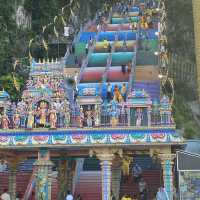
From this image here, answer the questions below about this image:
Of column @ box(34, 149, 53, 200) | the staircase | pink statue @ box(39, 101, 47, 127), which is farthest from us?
the staircase

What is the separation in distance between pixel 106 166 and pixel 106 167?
4 cm

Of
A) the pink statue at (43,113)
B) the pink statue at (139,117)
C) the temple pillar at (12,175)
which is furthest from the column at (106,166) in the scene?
the temple pillar at (12,175)

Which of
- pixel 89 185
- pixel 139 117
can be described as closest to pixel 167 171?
pixel 139 117

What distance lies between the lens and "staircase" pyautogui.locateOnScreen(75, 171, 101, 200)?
24152 mm

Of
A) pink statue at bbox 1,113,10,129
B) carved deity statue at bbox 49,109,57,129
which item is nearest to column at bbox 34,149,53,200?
carved deity statue at bbox 49,109,57,129

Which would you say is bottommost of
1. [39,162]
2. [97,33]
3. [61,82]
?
[39,162]

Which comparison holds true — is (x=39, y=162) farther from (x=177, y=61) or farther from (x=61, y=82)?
(x=177, y=61)

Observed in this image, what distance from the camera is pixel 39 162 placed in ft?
68.4

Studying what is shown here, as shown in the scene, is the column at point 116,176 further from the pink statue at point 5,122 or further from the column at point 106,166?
the pink statue at point 5,122

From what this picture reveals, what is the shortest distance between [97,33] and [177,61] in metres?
12.2

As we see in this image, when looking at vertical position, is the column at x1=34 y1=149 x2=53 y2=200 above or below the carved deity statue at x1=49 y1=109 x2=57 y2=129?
below

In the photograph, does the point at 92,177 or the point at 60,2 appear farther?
the point at 60,2

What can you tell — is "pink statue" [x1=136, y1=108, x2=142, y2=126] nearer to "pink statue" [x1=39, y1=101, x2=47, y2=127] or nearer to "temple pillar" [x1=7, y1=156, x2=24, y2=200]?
"pink statue" [x1=39, y1=101, x2=47, y2=127]

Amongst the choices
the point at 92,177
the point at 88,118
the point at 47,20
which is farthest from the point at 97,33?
the point at 88,118
